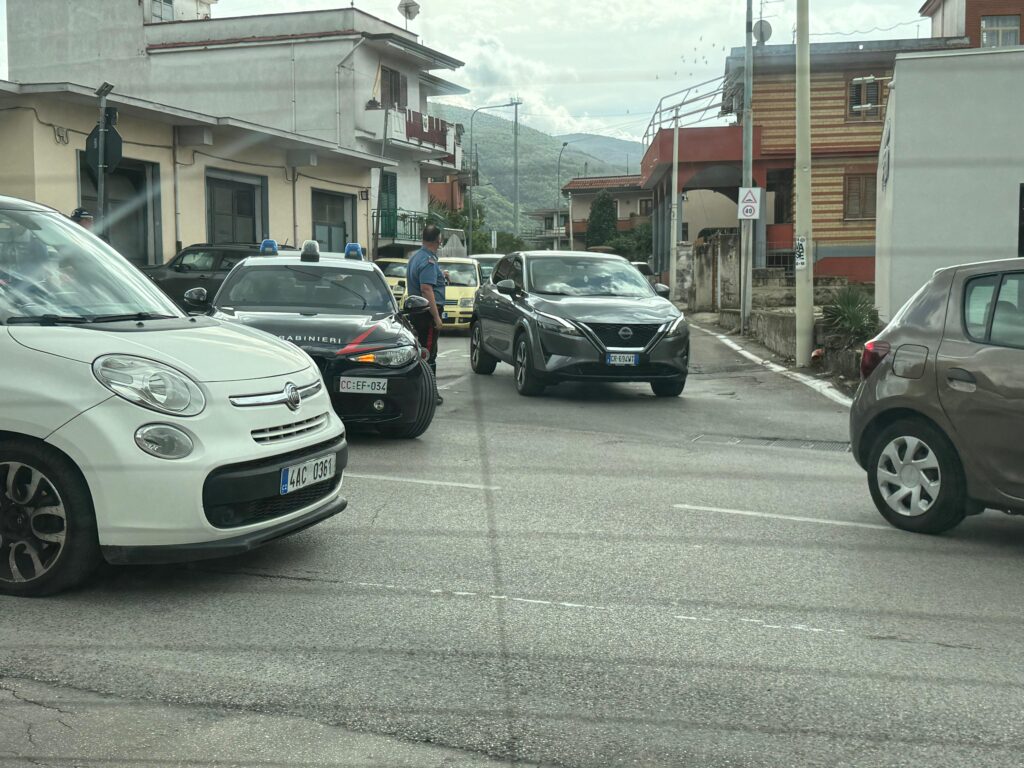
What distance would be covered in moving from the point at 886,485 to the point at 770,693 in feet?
10.2

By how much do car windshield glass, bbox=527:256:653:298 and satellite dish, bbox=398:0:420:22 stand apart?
3086cm

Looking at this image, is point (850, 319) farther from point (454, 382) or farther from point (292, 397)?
point (292, 397)

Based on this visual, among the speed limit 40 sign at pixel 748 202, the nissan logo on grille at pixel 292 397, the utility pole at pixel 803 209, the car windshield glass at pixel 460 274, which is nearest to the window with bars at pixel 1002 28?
the speed limit 40 sign at pixel 748 202

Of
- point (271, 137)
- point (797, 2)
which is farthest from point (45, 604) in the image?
point (271, 137)

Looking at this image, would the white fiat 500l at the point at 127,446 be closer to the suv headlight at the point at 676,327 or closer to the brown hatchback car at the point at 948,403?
the brown hatchback car at the point at 948,403

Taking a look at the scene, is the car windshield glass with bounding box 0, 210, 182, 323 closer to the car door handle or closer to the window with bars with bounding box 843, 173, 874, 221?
the car door handle

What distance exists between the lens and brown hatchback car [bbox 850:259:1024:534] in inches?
239

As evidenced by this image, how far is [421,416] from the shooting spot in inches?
381

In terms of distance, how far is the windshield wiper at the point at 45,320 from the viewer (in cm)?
512

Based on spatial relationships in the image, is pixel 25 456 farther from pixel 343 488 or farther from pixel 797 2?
pixel 797 2

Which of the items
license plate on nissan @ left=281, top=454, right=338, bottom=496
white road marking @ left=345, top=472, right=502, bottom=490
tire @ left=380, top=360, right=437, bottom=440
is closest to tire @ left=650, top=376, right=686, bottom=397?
tire @ left=380, top=360, right=437, bottom=440

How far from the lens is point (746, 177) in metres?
26.2

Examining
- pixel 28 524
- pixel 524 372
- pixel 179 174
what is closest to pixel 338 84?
pixel 179 174

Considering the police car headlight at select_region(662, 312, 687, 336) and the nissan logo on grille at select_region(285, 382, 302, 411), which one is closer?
the nissan logo on grille at select_region(285, 382, 302, 411)
